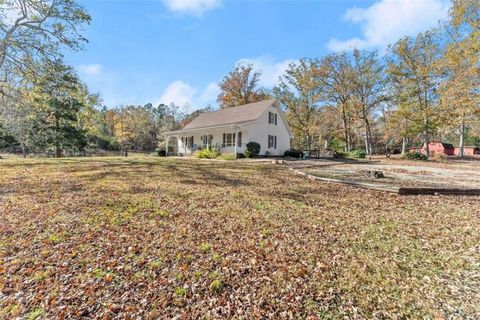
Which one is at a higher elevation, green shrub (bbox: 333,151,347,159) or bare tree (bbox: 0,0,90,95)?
bare tree (bbox: 0,0,90,95)

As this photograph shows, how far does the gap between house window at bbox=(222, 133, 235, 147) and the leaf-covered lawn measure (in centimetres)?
1593

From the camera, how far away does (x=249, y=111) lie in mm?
23078

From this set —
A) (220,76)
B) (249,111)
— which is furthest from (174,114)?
(249,111)

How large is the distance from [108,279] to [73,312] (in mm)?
507

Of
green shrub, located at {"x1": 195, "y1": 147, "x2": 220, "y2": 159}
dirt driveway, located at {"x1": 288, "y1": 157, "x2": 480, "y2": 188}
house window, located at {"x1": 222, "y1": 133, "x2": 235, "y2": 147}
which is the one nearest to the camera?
dirt driveway, located at {"x1": 288, "y1": 157, "x2": 480, "y2": 188}

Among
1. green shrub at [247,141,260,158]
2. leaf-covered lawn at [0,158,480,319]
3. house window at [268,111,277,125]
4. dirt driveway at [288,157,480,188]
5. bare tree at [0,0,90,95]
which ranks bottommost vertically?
leaf-covered lawn at [0,158,480,319]

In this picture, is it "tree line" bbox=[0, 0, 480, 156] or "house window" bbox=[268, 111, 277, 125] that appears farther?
"house window" bbox=[268, 111, 277, 125]

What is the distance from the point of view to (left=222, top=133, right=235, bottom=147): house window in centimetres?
2203

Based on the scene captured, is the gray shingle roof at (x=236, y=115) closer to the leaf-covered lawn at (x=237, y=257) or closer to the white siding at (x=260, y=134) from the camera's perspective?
the white siding at (x=260, y=134)

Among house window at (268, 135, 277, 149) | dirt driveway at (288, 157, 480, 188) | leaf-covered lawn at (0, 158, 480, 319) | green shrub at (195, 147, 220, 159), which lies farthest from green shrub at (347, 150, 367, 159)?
leaf-covered lawn at (0, 158, 480, 319)

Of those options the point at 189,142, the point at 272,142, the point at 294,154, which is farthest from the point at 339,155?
the point at 189,142

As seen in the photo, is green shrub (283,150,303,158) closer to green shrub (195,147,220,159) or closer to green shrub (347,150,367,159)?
green shrub (347,150,367,159)

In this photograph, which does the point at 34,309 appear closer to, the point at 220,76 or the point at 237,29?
the point at 237,29

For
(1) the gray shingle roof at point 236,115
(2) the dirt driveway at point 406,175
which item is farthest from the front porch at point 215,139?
(2) the dirt driveway at point 406,175
